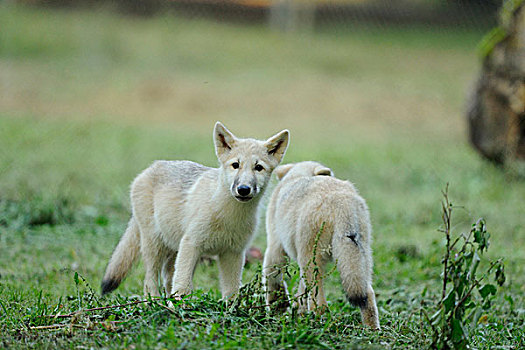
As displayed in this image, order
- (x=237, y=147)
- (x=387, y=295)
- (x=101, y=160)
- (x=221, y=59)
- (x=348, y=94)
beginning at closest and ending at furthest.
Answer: (x=237, y=147) < (x=387, y=295) < (x=101, y=160) < (x=348, y=94) < (x=221, y=59)

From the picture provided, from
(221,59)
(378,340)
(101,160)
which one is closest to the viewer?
(378,340)

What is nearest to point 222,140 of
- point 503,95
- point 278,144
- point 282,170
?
point 278,144

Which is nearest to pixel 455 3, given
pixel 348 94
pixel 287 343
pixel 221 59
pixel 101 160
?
pixel 348 94

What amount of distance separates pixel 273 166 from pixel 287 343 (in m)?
1.74

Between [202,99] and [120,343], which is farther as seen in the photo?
[202,99]

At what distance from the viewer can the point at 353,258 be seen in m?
4.89

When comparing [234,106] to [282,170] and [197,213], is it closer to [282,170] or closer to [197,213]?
[282,170]

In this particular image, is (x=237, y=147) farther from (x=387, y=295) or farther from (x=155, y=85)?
(x=155, y=85)

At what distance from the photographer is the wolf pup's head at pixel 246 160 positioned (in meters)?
5.04

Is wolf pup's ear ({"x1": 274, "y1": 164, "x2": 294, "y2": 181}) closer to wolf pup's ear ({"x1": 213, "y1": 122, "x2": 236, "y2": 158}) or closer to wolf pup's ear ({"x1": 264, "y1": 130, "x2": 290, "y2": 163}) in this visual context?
wolf pup's ear ({"x1": 264, "y1": 130, "x2": 290, "y2": 163})

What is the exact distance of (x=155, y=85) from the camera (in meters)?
22.5

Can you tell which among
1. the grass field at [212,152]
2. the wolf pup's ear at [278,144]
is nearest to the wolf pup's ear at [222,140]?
the wolf pup's ear at [278,144]

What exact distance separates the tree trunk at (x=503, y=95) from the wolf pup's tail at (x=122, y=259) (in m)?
9.30

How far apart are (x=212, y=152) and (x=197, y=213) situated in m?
10.1
